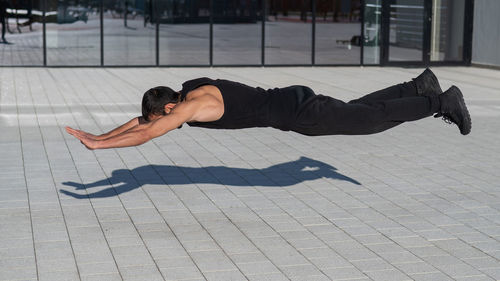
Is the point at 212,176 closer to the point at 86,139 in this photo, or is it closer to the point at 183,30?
the point at 86,139

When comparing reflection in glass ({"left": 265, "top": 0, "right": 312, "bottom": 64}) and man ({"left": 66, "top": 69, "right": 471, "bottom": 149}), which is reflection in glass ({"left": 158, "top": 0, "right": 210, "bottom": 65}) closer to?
reflection in glass ({"left": 265, "top": 0, "right": 312, "bottom": 64})

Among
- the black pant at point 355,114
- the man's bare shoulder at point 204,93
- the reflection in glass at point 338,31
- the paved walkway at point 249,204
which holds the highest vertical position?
the reflection in glass at point 338,31

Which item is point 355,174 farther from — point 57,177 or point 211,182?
point 57,177

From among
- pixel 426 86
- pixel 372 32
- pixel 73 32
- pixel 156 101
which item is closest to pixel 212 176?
pixel 156 101

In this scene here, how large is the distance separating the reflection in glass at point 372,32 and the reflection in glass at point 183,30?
4.41 meters

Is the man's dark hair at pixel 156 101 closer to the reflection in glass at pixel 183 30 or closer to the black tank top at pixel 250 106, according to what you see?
the black tank top at pixel 250 106

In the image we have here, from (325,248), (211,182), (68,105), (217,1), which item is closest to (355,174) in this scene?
(211,182)

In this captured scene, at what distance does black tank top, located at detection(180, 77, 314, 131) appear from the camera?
615cm

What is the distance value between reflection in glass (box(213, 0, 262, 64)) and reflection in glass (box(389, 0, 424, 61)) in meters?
3.68

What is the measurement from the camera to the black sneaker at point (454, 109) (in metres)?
6.46

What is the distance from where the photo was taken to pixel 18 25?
20906 millimetres

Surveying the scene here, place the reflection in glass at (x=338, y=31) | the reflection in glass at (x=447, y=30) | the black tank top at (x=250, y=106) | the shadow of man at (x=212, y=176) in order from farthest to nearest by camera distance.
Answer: the reflection in glass at (x=447, y=30)
the reflection in glass at (x=338, y=31)
the shadow of man at (x=212, y=176)
the black tank top at (x=250, y=106)

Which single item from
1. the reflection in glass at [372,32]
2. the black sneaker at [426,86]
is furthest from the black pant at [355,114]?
the reflection in glass at [372,32]

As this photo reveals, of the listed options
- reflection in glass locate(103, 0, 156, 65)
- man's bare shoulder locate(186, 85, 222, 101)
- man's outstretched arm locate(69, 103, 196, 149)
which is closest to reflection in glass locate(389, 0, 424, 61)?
reflection in glass locate(103, 0, 156, 65)
